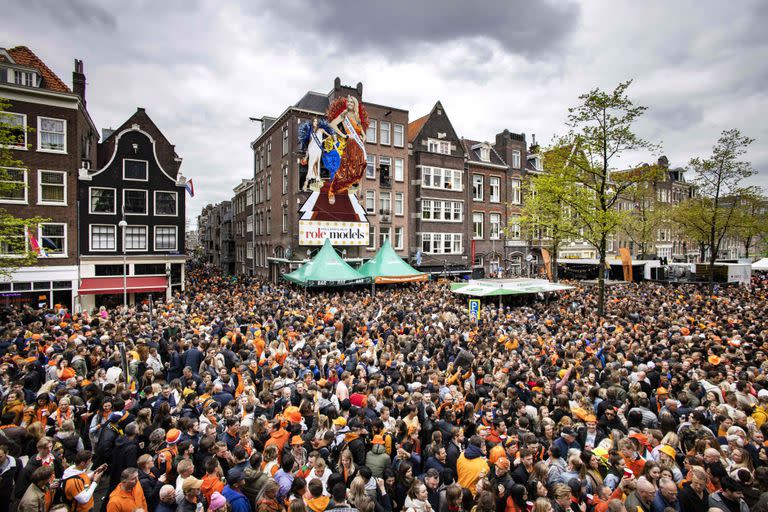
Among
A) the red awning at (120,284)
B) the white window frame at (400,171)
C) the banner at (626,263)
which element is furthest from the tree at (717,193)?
the red awning at (120,284)

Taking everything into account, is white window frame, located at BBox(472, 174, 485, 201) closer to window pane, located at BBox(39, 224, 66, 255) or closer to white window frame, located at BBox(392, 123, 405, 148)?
white window frame, located at BBox(392, 123, 405, 148)

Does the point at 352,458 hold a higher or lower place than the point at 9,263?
lower

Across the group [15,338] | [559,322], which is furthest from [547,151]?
[15,338]

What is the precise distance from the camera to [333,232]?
99.9 ft

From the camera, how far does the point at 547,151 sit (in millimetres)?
22516

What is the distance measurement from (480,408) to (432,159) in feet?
106

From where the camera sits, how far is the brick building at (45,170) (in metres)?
22.2

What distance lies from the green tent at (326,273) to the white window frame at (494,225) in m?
19.9

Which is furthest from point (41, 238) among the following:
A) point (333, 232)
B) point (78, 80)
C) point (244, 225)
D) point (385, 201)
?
point (244, 225)

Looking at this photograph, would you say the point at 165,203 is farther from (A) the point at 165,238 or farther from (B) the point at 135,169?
(B) the point at 135,169

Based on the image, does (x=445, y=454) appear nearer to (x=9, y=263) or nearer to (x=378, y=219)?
(x=9, y=263)

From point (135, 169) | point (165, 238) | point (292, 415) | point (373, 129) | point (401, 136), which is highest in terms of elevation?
point (373, 129)

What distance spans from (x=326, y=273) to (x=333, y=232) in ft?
18.7

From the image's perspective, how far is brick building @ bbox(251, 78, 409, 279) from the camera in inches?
1208
